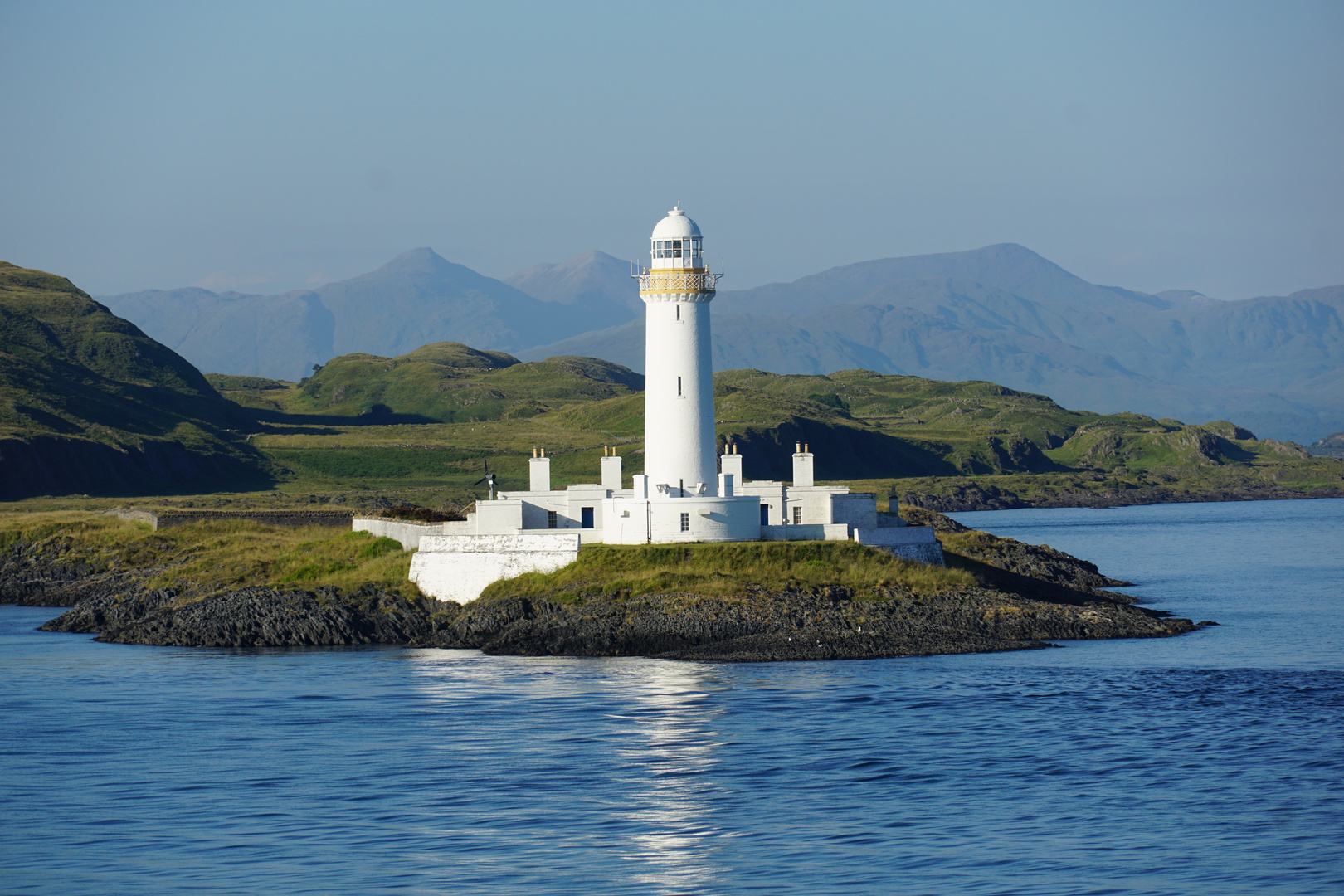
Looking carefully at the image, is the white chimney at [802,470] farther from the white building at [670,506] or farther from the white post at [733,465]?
the white post at [733,465]

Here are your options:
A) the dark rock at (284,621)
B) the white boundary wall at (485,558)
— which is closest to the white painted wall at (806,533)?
the white boundary wall at (485,558)

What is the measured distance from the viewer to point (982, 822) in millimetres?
28141

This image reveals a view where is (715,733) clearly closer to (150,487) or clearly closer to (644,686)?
(644,686)

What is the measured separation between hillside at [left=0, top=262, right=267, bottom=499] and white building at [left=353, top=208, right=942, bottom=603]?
81063 mm

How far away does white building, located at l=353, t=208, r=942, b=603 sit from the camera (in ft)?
168

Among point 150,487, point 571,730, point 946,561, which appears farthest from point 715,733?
point 150,487

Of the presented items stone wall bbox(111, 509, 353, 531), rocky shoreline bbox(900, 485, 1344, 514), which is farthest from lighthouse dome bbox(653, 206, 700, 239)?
rocky shoreline bbox(900, 485, 1344, 514)

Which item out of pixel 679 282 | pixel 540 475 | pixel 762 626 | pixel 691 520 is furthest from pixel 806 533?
pixel 540 475

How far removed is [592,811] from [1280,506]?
161 meters

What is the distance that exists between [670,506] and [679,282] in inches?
312

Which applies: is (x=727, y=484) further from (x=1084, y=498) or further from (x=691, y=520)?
(x=1084, y=498)

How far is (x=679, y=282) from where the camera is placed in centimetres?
5275

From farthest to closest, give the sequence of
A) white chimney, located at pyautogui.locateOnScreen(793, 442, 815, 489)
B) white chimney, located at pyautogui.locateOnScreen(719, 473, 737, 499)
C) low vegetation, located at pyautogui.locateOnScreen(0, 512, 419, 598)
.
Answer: white chimney, located at pyautogui.locateOnScreen(793, 442, 815, 489) → low vegetation, located at pyautogui.locateOnScreen(0, 512, 419, 598) → white chimney, located at pyautogui.locateOnScreen(719, 473, 737, 499)

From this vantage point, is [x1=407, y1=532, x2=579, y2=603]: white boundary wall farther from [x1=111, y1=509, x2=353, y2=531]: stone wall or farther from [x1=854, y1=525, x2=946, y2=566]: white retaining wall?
[x1=111, y1=509, x2=353, y2=531]: stone wall
